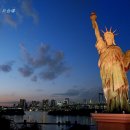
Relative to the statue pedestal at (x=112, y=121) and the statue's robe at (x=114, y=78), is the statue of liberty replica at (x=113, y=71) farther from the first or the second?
the statue pedestal at (x=112, y=121)

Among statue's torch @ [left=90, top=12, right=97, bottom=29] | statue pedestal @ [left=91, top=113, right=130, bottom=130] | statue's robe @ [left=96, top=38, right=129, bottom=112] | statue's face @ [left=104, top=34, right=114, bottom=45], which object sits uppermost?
statue's torch @ [left=90, top=12, right=97, bottom=29]

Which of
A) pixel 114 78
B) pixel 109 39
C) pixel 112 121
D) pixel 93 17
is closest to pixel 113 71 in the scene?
pixel 114 78

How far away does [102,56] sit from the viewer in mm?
8852

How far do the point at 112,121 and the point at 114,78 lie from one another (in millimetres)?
1296

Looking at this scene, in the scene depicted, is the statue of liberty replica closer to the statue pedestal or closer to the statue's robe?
the statue's robe

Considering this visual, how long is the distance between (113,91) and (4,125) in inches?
736

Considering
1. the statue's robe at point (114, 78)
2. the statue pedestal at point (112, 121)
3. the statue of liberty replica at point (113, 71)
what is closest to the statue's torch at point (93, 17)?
the statue of liberty replica at point (113, 71)

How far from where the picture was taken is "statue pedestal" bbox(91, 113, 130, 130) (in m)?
7.61

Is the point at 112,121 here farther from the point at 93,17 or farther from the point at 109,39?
the point at 93,17

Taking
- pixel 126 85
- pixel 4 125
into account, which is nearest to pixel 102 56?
pixel 126 85

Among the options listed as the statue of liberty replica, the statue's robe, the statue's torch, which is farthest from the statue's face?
the statue's torch

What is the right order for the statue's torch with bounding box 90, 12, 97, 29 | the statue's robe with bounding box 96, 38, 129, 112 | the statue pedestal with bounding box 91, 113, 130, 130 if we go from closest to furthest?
the statue pedestal with bounding box 91, 113, 130, 130 < the statue's robe with bounding box 96, 38, 129, 112 < the statue's torch with bounding box 90, 12, 97, 29

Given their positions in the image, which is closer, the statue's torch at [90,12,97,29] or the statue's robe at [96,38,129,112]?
the statue's robe at [96,38,129,112]

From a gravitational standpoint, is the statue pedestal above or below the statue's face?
below
